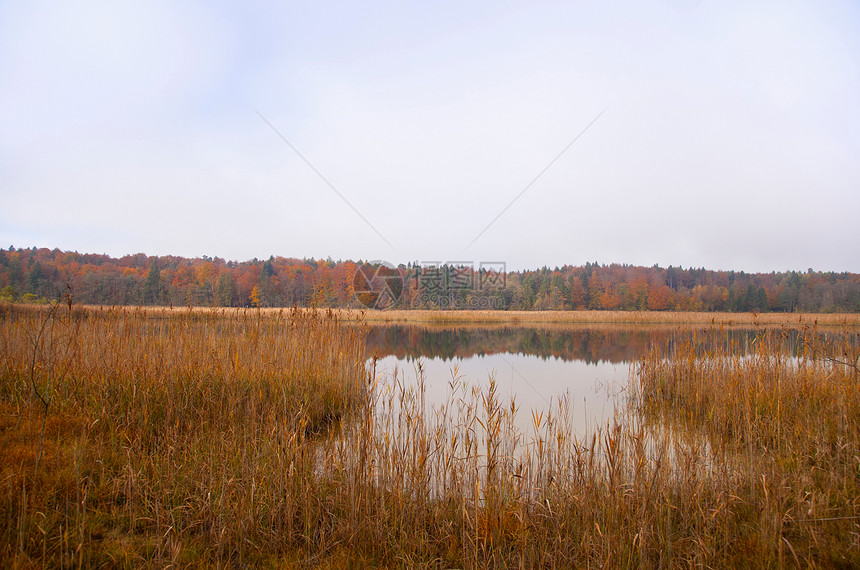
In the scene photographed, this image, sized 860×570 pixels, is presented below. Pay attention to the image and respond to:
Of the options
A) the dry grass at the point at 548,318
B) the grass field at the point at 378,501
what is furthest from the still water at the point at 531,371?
the dry grass at the point at 548,318

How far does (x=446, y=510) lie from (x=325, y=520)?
A: 2.76 ft

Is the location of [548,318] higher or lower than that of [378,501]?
lower

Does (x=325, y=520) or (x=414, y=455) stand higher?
(x=414, y=455)

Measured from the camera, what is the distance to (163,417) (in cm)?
415

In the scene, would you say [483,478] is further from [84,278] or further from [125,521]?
[84,278]

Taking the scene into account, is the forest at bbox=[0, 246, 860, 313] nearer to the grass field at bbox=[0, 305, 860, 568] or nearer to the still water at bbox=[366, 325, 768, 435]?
the still water at bbox=[366, 325, 768, 435]

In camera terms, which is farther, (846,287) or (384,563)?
(846,287)

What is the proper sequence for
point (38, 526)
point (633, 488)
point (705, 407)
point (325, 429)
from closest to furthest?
→ point (38, 526)
point (633, 488)
point (325, 429)
point (705, 407)

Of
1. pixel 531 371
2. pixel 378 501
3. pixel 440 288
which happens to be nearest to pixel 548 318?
pixel 440 288

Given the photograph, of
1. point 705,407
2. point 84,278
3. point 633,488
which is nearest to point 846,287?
point 705,407

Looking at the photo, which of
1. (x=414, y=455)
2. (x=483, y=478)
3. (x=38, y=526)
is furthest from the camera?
(x=483, y=478)
